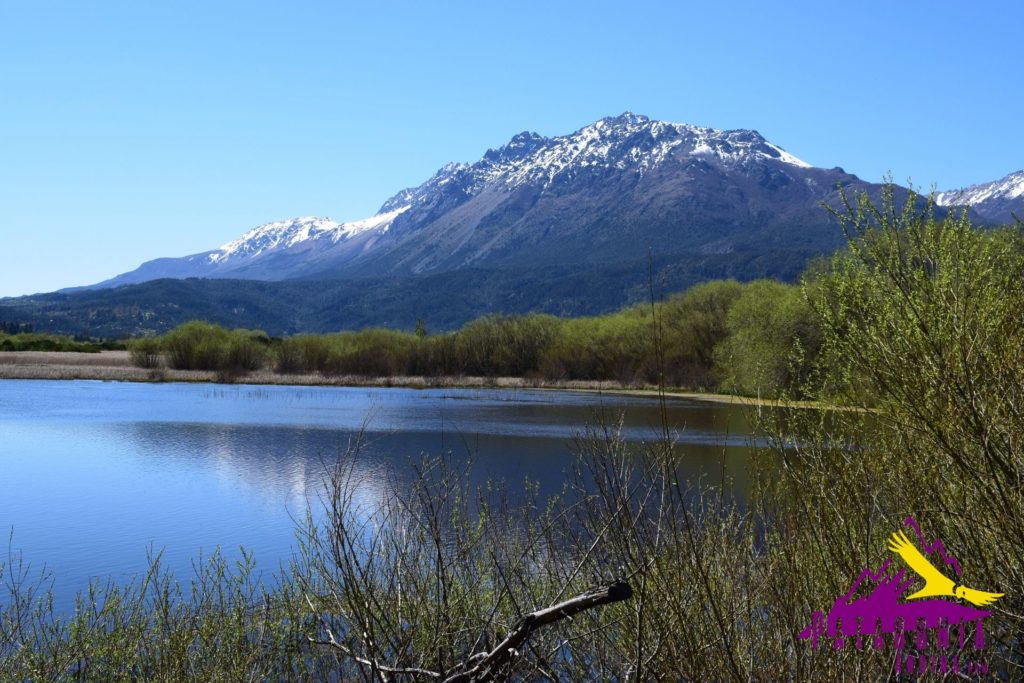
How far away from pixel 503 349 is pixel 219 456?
194 ft

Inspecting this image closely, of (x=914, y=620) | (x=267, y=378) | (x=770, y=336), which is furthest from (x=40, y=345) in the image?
(x=914, y=620)

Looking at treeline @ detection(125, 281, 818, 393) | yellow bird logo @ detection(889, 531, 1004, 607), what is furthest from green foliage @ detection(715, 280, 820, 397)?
yellow bird logo @ detection(889, 531, 1004, 607)

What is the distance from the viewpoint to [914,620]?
5.37 metres

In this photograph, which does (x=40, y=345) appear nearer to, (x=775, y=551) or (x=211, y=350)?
(x=211, y=350)

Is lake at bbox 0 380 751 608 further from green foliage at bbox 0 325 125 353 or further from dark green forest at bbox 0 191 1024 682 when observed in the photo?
green foliage at bbox 0 325 125 353

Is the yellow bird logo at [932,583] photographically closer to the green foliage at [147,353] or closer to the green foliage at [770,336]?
the green foliage at [770,336]

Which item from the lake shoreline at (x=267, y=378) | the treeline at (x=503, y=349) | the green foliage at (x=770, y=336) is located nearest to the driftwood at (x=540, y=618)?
the green foliage at (x=770, y=336)

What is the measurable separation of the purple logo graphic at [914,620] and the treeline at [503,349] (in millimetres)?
65362

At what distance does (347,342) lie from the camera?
90.9 m

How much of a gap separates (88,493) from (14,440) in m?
13.0

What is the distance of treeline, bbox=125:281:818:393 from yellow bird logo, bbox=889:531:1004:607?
65098 millimetres

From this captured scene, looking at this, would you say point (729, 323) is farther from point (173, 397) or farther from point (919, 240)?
point (919, 240)

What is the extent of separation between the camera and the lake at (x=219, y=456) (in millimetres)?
17078

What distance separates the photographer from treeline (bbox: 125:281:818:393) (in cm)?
7369
